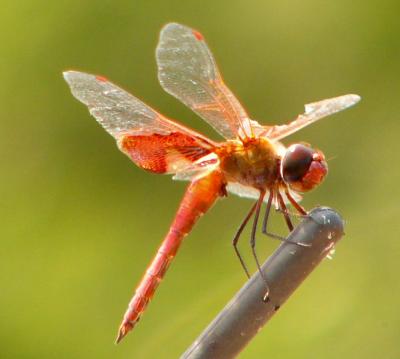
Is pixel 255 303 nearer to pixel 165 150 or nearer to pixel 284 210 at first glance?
pixel 284 210

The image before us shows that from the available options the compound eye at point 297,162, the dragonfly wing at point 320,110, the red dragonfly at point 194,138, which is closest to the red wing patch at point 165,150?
the red dragonfly at point 194,138

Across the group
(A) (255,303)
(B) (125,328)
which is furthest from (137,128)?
(A) (255,303)

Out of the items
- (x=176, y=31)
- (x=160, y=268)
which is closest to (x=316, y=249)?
(x=160, y=268)

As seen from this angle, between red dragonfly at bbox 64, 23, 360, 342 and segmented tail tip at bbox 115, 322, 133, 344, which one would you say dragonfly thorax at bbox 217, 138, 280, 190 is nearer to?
red dragonfly at bbox 64, 23, 360, 342

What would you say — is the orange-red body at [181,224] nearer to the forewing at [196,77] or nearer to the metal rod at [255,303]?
the forewing at [196,77]

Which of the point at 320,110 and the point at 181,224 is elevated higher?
the point at 320,110

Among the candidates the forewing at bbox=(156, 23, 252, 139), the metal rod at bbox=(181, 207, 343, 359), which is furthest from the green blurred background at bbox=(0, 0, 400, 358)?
the metal rod at bbox=(181, 207, 343, 359)
